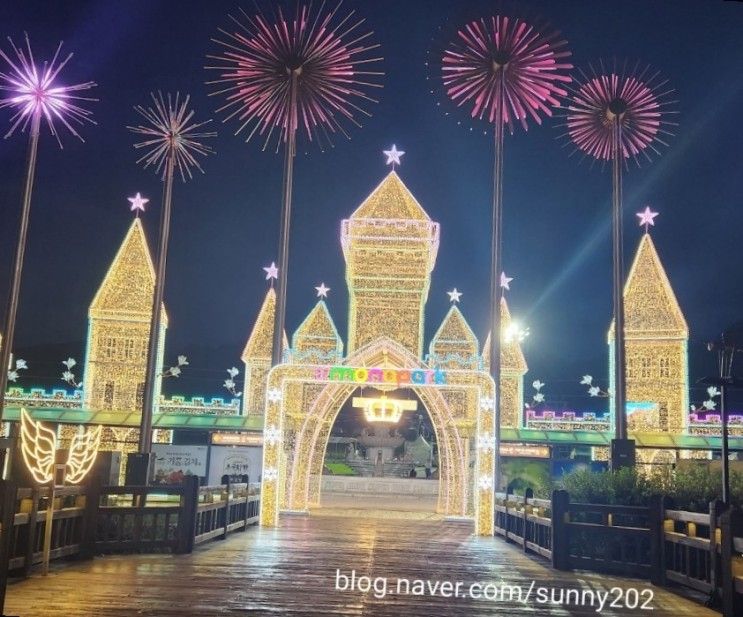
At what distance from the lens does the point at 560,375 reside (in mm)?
69812

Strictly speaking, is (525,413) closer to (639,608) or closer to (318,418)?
(318,418)

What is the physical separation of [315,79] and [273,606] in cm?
1875

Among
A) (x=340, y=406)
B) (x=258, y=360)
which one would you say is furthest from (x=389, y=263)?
(x=258, y=360)

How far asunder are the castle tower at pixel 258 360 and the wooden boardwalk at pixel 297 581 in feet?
53.8

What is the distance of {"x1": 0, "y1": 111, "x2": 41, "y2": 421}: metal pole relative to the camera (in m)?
20.9

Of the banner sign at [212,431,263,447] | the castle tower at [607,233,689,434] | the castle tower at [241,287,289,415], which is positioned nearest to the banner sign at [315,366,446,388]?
the banner sign at [212,431,263,447]

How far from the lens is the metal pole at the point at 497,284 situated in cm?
2128

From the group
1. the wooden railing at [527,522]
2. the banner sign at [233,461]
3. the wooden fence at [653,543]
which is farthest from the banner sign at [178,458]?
the wooden fence at [653,543]

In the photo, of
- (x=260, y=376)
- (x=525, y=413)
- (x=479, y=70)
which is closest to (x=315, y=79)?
(x=479, y=70)

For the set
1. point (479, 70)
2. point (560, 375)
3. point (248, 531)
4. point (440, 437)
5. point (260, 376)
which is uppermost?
point (479, 70)

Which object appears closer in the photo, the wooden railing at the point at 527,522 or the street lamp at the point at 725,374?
the street lamp at the point at 725,374

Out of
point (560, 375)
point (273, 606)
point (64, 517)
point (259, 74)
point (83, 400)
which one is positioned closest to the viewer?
point (273, 606)

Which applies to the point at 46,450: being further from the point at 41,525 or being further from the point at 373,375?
the point at 373,375

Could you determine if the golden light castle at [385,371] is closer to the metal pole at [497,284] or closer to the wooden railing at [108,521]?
the metal pole at [497,284]
